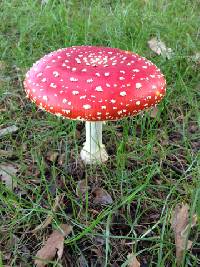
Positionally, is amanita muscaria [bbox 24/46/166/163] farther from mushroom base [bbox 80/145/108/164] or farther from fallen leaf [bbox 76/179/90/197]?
mushroom base [bbox 80/145/108/164]

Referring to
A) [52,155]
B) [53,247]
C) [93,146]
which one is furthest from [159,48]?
[53,247]

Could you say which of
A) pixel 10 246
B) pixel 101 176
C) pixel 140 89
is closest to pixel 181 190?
pixel 101 176

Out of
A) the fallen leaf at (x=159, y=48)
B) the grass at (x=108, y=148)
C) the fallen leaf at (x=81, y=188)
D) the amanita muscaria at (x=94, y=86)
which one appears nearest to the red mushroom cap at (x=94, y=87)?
the amanita muscaria at (x=94, y=86)

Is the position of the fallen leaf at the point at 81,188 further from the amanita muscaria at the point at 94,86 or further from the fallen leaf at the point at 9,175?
the amanita muscaria at the point at 94,86

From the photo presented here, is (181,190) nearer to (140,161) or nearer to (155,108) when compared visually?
(140,161)

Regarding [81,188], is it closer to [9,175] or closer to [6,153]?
[9,175]

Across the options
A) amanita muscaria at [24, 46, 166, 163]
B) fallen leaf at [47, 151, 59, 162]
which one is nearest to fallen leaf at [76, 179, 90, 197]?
fallen leaf at [47, 151, 59, 162]
